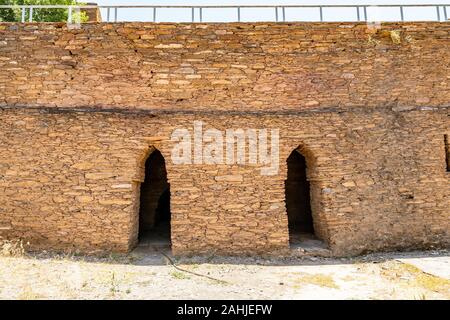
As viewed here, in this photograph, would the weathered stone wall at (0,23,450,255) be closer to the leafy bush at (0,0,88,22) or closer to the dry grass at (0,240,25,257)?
the dry grass at (0,240,25,257)

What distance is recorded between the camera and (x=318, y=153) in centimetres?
658

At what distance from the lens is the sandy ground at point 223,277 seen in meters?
4.41

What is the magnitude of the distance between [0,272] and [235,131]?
468 centimetres

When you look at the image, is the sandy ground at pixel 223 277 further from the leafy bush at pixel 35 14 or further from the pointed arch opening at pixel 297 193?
the leafy bush at pixel 35 14

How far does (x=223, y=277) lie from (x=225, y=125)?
298 cm

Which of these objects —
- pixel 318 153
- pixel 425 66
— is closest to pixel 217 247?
pixel 318 153

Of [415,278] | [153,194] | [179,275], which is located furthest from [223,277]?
[153,194]

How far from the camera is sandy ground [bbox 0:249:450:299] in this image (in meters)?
4.41

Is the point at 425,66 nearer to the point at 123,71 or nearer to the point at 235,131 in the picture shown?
the point at 235,131

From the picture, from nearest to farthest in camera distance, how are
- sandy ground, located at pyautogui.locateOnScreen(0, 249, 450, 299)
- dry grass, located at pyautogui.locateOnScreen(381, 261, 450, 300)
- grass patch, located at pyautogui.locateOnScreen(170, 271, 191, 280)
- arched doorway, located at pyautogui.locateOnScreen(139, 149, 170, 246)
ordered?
sandy ground, located at pyautogui.locateOnScreen(0, 249, 450, 299), dry grass, located at pyautogui.locateOnScreen(381, 261, 450, 300), grass patch, located at pyautogui.locateOnScreen(170, 271, 191, 280), arched doorway, located at pyautogui.locateOnScreen(139, 149, 170, 246)

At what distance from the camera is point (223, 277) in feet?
17.3

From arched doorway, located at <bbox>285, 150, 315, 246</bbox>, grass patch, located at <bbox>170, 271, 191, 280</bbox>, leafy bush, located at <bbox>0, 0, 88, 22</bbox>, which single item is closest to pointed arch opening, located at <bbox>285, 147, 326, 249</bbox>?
arched doorway, located at <bbox>285, 150, 315, 246</bbox>

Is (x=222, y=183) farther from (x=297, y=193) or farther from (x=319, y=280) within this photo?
(x=297, y=193)

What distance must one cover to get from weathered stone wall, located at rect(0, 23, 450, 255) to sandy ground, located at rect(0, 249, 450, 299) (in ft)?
1.24
